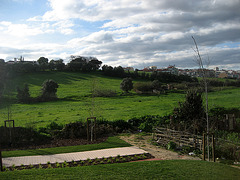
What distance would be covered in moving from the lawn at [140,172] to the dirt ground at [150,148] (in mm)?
A: 2598

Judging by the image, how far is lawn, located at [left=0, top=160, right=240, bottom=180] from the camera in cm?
736

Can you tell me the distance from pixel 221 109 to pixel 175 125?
962 centimetres

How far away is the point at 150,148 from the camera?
13.2m

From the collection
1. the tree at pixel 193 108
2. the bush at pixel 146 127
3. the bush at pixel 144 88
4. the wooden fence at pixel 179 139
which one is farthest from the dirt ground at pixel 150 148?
the bush at pixel 144 88

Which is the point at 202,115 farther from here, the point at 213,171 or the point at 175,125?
the point at 213,171

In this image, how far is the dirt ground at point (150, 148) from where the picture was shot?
37.1 feet

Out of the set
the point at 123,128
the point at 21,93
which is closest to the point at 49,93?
the point at 21,93

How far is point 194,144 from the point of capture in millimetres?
12680

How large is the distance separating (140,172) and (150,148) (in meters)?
5.54

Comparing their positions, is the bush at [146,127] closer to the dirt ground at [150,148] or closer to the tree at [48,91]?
the dirt ground at [150,148]

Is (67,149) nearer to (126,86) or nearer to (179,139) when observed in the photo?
(179,139)

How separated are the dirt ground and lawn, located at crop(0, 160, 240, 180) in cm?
260

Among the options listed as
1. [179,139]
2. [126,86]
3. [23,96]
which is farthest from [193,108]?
[23,96]

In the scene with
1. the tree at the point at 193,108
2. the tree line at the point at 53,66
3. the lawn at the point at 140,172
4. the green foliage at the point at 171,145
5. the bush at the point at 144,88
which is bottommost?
the green foliage at the point at 171,145
